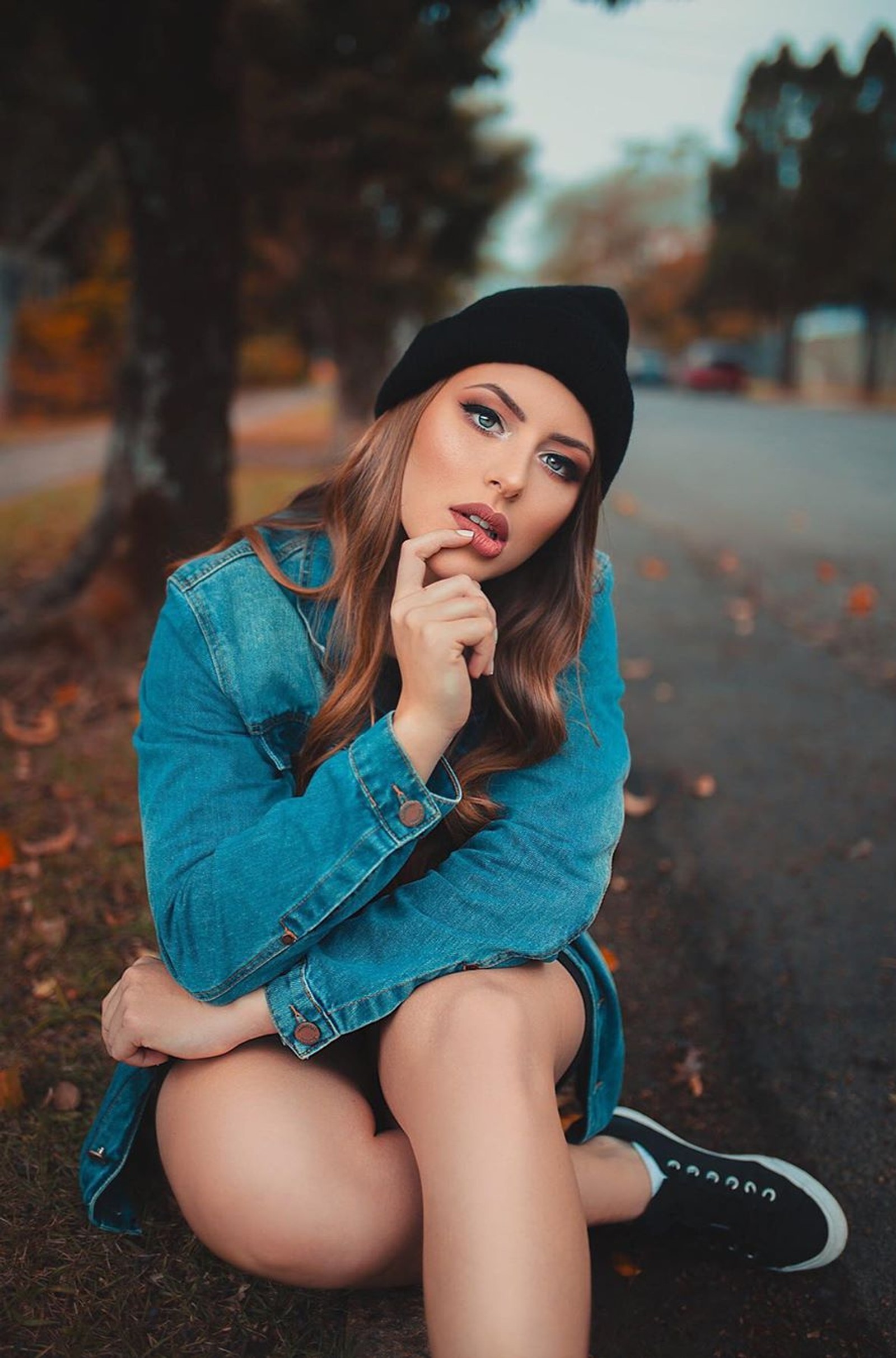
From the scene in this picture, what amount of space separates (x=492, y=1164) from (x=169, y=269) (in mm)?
4472

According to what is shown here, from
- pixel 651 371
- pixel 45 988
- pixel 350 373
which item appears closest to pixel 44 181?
Result: pixel 350 373

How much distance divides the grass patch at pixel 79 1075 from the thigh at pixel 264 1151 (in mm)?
141

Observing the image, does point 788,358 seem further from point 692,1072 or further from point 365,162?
point 692,1072

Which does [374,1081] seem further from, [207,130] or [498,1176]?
[207,130]

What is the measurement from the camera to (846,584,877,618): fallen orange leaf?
6012 mm

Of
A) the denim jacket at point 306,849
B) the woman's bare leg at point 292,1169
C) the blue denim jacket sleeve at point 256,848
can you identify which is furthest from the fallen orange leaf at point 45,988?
the blue denim jacket sleeve at point 256,848

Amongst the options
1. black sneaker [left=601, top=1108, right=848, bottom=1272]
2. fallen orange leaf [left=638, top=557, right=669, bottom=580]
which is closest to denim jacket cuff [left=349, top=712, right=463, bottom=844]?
black sneaker [left=601, top=1108, right=848, bottom=1272]

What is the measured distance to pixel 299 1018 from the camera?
1721mm

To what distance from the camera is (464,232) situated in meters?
16.3

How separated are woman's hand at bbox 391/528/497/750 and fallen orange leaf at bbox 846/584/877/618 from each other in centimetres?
471

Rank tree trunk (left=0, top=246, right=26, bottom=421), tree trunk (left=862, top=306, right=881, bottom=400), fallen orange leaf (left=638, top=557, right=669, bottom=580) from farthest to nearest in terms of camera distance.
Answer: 1. tree trunk (left=862, top=306, right=881, bottom=400)
2. tree trunk (left=0, top=246, right=26, bottom=421)
3. fallen orange leaf (left=638, top=557, right=669, bottom=580)

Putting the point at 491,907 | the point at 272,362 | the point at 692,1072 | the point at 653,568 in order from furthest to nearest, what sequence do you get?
the point at 272,362 → the point at 653,568 → the point at 692,1072 → the point at 491,907

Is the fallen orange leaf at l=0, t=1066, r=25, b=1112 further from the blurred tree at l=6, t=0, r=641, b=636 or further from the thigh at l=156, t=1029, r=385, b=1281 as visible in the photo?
the blurred tree at l=6, t=0, r=641, b=636

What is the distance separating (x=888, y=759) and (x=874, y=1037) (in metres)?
1.74
